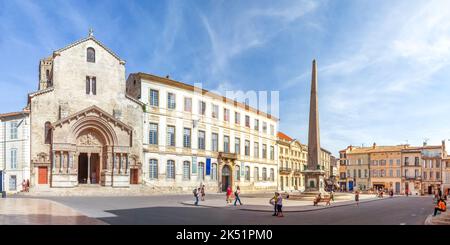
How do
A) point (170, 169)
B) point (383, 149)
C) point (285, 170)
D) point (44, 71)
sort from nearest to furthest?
point (170, 169) < point (44, 71) < point (285, 170) < point (383, 149)

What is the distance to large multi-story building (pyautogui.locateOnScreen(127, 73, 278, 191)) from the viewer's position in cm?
4034

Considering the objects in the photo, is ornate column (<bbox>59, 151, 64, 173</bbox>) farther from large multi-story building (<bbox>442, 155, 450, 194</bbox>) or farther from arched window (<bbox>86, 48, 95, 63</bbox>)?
large multi-story building (<bbox>442, 155, 450, 194</bbox>)

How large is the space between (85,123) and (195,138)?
1285 cm

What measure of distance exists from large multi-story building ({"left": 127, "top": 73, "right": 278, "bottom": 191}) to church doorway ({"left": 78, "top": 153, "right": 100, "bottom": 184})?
4405mm

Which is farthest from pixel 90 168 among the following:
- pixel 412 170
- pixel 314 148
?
pixel 412 170

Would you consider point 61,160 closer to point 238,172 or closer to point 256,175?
point 238,172

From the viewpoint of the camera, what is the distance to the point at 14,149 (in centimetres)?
3394

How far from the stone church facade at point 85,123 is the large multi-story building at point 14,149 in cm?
54

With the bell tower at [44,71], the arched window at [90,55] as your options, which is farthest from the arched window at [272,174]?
the bell tower at [44,71]

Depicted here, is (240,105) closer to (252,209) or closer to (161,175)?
(161,175)

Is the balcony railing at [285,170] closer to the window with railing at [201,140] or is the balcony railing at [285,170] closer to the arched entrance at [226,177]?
the arched entrance at [226,177]
